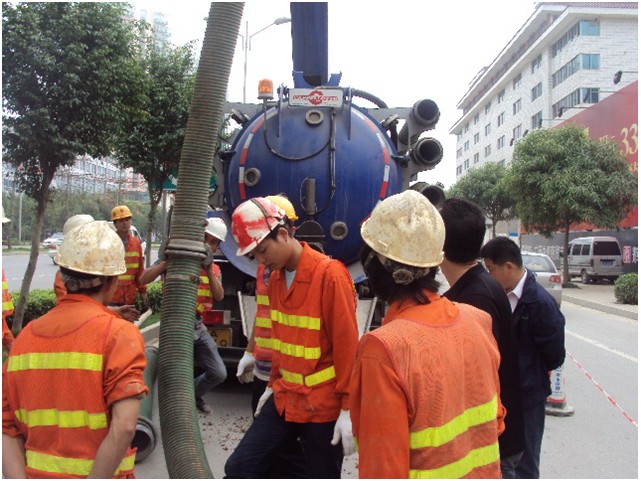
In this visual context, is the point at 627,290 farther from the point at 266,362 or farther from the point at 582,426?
the point at 266,362

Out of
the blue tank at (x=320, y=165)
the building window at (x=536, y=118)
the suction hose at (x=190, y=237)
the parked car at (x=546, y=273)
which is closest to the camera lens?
the suction hose at (x=190, y=237)

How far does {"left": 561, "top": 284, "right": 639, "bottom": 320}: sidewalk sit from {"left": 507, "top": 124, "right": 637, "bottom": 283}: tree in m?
1.34

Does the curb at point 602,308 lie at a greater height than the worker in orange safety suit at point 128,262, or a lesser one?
lesser

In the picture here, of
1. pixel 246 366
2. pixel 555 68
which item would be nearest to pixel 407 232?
pixel 246 366

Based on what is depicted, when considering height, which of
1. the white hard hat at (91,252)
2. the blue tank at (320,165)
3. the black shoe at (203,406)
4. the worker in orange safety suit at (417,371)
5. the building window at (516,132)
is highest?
the building window at (516,132)

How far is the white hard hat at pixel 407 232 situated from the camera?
1.62m

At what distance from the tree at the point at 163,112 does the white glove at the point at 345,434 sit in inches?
375

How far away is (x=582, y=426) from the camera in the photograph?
5.19 metres

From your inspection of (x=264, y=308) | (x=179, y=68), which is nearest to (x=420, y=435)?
(x=264, y=308)

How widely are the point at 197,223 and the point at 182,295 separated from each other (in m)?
0.33

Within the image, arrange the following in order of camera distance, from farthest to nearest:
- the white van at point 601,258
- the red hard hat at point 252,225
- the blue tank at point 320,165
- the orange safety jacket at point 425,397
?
the white van at point 601,258 < the blue tank at point 320,165 < the red hard hat at point 252,225 < the orange safety jacket at point 425,397

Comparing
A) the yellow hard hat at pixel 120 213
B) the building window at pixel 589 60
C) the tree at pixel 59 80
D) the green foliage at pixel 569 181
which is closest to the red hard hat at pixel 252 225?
the yellow hard hat at pixel 120 213

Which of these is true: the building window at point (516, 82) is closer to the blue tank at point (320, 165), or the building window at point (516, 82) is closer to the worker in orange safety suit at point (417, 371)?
the blue tank at point (320, 165)

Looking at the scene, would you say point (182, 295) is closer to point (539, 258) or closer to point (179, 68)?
point (179, 68)
